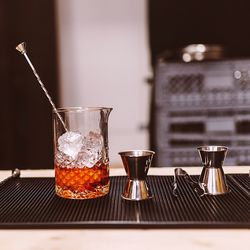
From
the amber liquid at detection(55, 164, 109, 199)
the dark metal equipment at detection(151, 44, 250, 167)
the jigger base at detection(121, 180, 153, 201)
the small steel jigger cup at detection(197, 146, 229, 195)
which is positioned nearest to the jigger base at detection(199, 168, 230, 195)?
the small steel jigger cup at detection(197, 146, 229, 195)

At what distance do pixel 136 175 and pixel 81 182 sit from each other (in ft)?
0.42

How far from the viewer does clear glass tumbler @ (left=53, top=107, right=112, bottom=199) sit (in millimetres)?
1142

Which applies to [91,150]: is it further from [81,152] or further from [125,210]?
[125,210]

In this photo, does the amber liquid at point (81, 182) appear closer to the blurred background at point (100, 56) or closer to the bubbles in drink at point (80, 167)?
the bubbles in drink at point (80, 167)

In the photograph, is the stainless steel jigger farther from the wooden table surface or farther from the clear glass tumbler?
the wooden table surface

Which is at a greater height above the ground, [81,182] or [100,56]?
[100,56]

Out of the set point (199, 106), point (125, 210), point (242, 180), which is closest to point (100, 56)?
point (199, 106)

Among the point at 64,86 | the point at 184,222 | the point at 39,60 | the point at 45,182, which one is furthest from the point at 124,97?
the point at 184,222

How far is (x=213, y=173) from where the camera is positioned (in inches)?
46.6

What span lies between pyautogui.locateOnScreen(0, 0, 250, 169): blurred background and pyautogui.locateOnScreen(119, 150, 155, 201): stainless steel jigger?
1.67 metres

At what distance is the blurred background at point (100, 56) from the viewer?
11.3ft

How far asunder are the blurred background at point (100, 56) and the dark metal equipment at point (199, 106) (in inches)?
0.7
